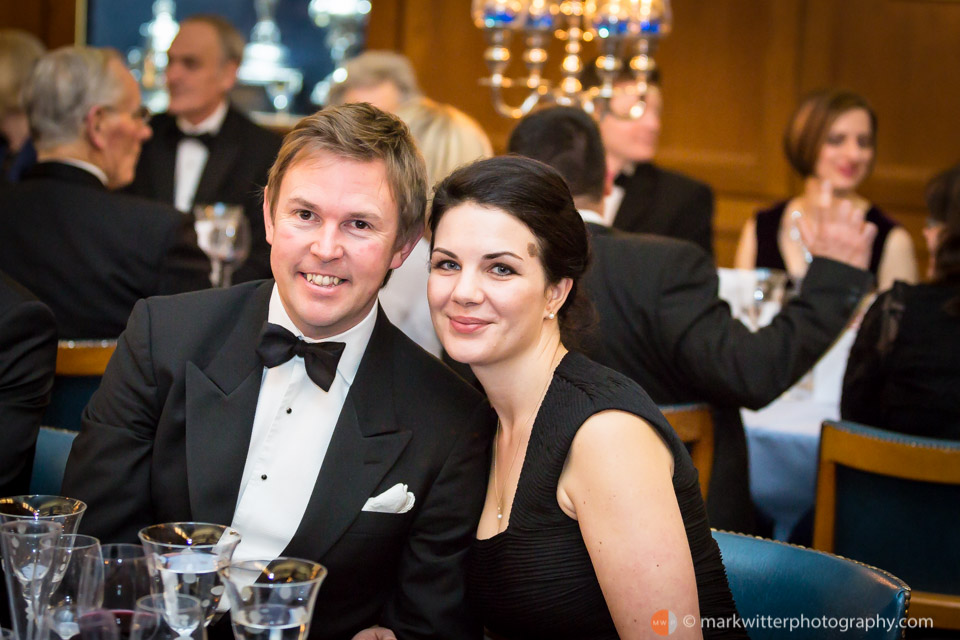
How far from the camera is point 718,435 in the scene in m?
2.89

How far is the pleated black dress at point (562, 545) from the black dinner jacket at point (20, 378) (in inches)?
38.5

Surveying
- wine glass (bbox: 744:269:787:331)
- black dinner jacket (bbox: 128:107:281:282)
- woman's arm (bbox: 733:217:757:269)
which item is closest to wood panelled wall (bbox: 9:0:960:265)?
woman's arm (bbox: 733:217:757:269)

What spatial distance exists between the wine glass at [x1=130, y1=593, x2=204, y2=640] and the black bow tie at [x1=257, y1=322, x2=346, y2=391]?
663 millimetres

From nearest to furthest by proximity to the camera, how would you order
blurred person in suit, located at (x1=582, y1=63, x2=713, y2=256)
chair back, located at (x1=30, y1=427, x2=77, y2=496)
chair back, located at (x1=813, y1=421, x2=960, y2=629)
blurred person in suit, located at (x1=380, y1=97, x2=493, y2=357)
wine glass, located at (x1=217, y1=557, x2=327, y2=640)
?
wine glass, located at (x1=217, y1=557, x2=327, y2=640) → chair back, located at (x1=30, y1=427, x2=77, y2=496) → chair back, located at (x1=813, y1=421, x2=960, y2=629) → blurred person in suit, located at (x1=380, y1=97, x2=493, y2=357) → blurred person in suit, located at (x1=582, y1=63, x2=713, y2=256)

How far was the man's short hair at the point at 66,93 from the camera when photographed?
11.7ft

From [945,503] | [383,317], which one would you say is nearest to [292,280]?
[383,317]

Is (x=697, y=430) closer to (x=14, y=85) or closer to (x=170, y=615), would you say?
(x=170, y=615)

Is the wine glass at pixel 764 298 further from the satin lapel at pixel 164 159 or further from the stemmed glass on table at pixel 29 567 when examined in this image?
the satin lapel at pixel 164 159

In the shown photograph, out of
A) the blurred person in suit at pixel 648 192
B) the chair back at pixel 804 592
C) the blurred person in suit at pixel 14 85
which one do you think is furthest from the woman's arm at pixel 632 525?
the blurred person in suit at pixel 14 85

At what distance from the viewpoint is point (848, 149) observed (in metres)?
5.01

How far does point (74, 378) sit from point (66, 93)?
1065 mm

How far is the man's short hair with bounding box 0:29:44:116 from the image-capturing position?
204 inches

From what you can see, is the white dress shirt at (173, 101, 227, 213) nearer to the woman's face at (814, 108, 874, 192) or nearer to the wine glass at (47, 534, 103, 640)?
the woman's face at (814, 108, 874, 192)

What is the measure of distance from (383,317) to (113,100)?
2.04 m
